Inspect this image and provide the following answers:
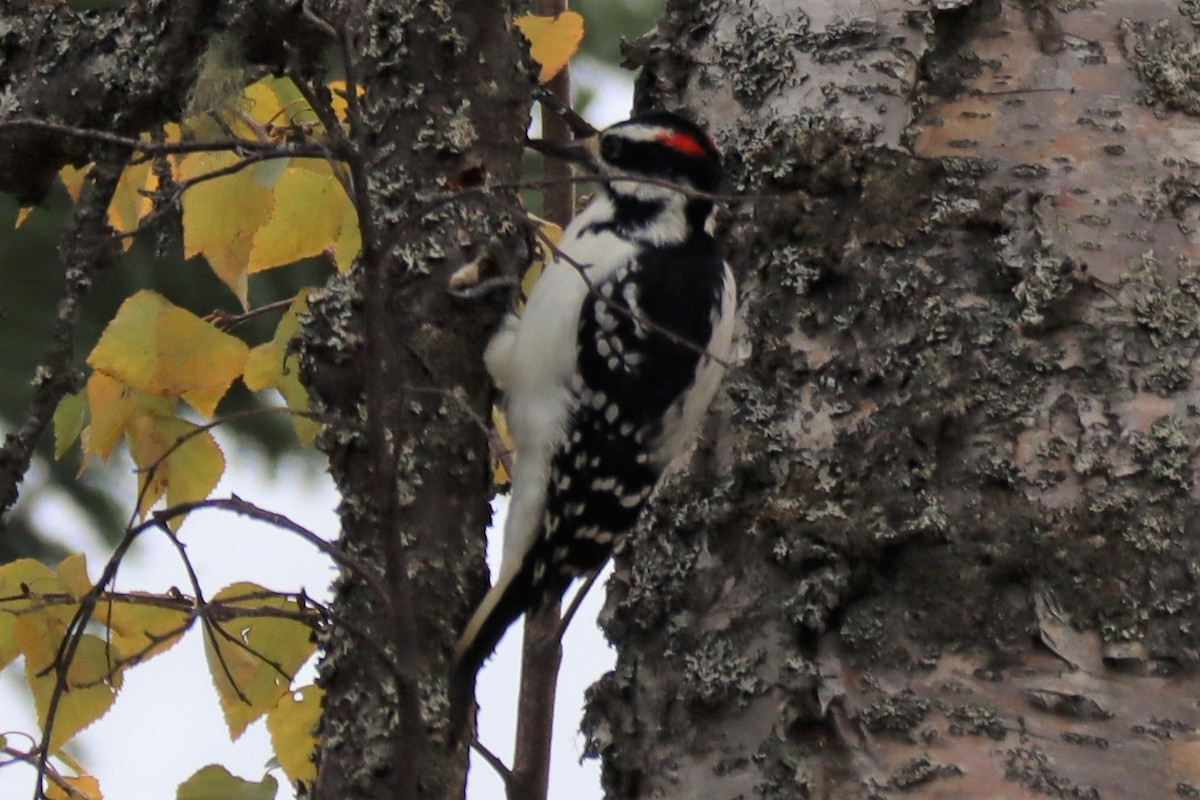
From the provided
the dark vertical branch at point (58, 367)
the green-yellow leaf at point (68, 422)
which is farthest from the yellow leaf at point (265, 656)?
the dark vertical branch at point (58, 367)

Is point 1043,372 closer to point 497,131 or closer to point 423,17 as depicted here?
point 497,131

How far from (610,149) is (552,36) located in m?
0.49

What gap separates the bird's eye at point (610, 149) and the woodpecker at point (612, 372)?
53 mm

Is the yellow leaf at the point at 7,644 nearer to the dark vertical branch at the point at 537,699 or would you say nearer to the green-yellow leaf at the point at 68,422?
the green-yellow leaf at the point at 68,422

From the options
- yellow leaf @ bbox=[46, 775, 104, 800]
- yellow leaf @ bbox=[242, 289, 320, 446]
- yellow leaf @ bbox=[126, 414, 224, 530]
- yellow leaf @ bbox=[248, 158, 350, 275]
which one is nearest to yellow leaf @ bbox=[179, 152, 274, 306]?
yellow leaf @ bbox=[248, 158, 350, 275]

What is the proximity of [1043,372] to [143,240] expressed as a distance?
9.54ft

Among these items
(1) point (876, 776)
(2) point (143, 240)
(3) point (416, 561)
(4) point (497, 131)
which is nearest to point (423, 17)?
(4) point (497, 131)

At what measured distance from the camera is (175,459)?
6.94ft

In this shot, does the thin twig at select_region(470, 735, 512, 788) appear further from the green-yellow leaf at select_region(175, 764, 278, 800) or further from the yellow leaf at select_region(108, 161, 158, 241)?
the yellow leaf at select_region(108, 161, 158, 241)

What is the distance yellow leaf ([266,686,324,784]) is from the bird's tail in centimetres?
37

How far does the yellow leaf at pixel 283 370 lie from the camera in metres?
2.24

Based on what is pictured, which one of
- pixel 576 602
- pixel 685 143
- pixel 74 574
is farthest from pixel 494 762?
pixel 685 143

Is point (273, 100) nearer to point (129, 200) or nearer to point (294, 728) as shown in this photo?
point (129, 200)

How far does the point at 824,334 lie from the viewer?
2.11 meters
